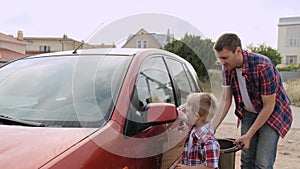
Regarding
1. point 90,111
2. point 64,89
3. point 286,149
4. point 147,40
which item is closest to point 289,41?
point 286,149

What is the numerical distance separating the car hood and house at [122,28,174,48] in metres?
1.32

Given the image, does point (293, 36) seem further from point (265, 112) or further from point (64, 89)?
point (64, 89)

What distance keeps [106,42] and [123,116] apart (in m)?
A: 0.94

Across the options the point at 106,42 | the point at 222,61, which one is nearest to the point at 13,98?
the point at 106,42

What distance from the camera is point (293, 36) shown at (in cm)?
5469

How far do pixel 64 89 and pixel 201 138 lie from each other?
105 centimetres

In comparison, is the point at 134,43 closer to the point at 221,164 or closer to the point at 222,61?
the point at 222,61

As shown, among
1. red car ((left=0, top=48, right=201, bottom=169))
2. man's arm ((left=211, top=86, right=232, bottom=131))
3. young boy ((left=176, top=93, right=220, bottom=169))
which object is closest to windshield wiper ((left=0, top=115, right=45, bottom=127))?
red car ((left=0, top=48, right=201, bottom=169))

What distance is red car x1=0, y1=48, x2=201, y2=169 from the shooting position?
1821 millimetres

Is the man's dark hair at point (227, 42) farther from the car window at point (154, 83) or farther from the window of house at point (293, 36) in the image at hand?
the window of house at point (293, 36)

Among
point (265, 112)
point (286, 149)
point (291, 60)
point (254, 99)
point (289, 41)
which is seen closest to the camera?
point (265, 112)

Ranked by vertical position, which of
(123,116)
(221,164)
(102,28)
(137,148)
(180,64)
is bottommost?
(221,164)

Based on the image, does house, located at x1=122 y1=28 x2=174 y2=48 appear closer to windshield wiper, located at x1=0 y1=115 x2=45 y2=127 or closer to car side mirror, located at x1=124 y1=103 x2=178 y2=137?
car side mirror, located at x1=124 y1=103 x2=178 y2=137

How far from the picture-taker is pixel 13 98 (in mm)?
2664
